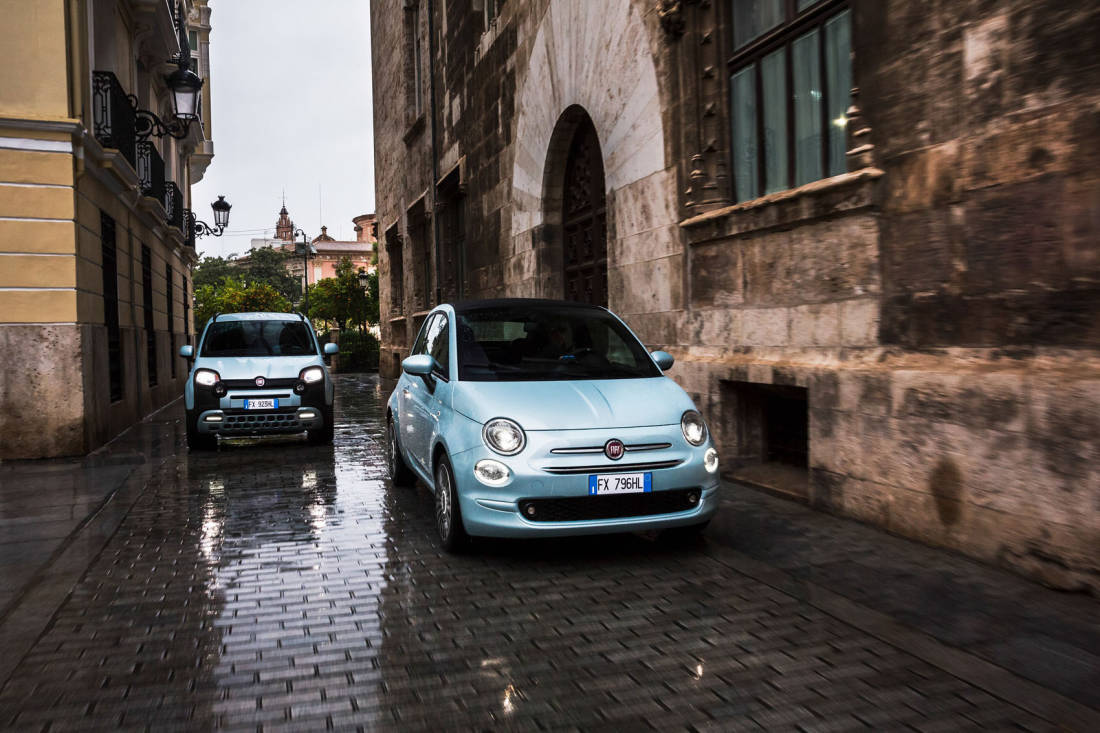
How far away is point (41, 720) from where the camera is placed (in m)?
3.17

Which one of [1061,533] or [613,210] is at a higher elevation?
[613,210]

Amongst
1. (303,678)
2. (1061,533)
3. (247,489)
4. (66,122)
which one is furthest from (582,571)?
(66,122)

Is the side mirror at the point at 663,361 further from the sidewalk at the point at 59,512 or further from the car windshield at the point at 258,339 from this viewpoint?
the car windshield at the point at 258,339

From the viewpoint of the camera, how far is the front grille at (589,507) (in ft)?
16.7

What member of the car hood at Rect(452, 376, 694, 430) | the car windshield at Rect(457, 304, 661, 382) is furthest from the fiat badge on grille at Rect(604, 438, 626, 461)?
the car windshield at Rect(457, 304, 661, 382)

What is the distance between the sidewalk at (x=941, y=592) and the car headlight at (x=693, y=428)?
0.78 meters

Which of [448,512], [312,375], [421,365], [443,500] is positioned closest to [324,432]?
[312,375]

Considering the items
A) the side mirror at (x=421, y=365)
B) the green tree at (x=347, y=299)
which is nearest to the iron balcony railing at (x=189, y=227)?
the side mirror at (x=421, y=365)

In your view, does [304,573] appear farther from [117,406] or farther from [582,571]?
[117,406]

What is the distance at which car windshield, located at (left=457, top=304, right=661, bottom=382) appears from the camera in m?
5.95

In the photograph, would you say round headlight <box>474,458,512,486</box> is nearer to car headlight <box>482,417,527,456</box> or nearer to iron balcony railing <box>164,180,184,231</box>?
car headlight <box>482,417,527,456</box>

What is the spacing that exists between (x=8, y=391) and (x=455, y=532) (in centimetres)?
757

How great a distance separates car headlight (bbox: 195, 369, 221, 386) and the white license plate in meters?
6.80

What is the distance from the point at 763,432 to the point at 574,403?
125 inches
